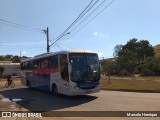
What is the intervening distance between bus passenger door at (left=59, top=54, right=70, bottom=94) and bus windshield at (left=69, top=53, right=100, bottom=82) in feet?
1.61

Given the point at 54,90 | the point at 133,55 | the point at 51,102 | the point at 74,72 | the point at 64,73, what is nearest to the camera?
the point at 51,102

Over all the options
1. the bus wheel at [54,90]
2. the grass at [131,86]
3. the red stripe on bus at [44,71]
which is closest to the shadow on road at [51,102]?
the bus wheel at [54,90]

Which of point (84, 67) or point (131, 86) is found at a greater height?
point (84, 67)

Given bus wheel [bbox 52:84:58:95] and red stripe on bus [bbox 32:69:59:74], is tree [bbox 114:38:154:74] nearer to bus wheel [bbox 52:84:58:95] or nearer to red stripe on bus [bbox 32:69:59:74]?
red stripe on bus [bbox 32:69:59:74]

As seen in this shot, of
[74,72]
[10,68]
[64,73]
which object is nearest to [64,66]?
[64,73]

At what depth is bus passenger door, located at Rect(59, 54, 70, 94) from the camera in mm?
20172

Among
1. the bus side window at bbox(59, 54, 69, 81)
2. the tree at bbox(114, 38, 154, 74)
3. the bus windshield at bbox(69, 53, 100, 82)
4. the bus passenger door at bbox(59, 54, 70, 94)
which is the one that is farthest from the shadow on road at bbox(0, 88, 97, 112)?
the tree at bbox(114, 38, 154, 74)

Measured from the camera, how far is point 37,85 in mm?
28281

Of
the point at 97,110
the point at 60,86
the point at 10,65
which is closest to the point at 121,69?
the point at 10,65

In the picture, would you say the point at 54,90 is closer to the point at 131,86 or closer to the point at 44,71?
the point at 44,71

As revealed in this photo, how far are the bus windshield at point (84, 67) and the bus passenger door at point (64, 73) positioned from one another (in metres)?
0.49

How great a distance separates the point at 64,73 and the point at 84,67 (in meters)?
1.44

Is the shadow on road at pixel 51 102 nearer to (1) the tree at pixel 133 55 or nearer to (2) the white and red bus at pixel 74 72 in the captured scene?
(2) the white and red bus at pixel 74 72

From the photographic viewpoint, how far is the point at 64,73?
20531mm
